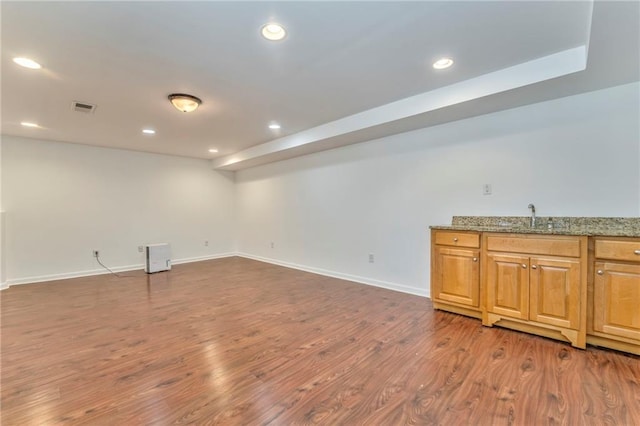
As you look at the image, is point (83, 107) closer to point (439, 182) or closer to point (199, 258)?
point (199, 258)

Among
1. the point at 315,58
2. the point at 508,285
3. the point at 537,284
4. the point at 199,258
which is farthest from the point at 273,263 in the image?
the point at 537,284

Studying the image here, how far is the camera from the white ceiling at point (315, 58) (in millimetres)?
1836

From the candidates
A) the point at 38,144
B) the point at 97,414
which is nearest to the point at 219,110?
the point at 97,414

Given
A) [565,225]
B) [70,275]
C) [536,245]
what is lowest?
[70,275]

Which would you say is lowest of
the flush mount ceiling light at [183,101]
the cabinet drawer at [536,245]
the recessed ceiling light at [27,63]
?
the cabinet drawer at [536,245]

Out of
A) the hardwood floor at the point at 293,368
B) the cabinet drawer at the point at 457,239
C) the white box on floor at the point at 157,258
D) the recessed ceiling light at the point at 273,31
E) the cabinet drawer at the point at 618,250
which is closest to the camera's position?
the hardwood floor at the point at 293,368

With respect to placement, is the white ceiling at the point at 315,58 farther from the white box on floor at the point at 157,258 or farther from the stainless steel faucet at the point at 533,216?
the white box on floor at the point at 157,258

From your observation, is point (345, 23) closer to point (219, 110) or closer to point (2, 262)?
point (219, 110)

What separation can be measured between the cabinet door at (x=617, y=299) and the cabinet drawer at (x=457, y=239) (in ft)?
2.98

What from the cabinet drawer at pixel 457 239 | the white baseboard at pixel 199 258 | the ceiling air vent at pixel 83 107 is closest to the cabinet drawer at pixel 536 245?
the cabinet drawer at pixel 457 239

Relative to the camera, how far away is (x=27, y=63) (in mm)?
2422

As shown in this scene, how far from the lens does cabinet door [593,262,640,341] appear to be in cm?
219

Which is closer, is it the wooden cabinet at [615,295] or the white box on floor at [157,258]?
the wooden cabinet at [615,295]

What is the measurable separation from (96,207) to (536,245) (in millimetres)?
6697
